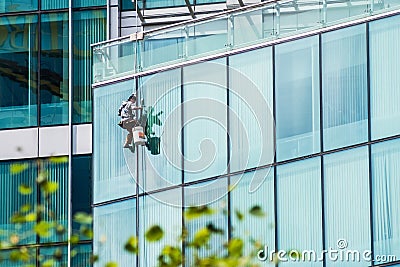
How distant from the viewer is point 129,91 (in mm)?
30953

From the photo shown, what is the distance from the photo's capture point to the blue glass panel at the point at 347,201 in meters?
27.9

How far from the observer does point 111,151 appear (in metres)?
31.0

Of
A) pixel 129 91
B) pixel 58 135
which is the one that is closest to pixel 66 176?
pixel 58 135

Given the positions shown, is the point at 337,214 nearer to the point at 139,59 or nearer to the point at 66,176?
the point at 139,59

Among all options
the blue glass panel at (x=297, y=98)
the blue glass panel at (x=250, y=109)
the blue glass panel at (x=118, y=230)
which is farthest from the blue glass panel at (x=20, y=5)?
the blue glass panel at (x=297, y=98)

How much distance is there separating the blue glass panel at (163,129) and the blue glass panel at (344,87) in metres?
3.14

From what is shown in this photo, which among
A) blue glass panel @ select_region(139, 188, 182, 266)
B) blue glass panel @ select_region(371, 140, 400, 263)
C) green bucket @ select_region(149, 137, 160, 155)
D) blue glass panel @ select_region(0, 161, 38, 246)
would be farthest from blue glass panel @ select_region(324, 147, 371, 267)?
blue glass panel @ select_region(0, 161, 38, 246)

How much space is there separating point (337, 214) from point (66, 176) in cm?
1012

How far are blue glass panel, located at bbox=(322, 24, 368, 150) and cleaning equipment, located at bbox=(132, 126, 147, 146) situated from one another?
3.89m

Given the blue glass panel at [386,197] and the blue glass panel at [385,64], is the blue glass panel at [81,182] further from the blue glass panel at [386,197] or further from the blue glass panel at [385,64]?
the blue glass panel at [386,197]

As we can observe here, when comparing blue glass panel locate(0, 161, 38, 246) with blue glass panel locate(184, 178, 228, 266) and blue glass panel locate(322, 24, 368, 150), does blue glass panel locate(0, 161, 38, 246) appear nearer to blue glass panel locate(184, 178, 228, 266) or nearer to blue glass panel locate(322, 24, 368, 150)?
blue glass panel locate(184, 178, 228, 266)

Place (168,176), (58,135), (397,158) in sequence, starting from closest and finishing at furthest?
(397,158) < (168,176) < (58,135)

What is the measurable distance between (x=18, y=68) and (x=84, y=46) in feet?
Result: 5.76

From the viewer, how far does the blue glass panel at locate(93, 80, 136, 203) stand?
1203 inches
